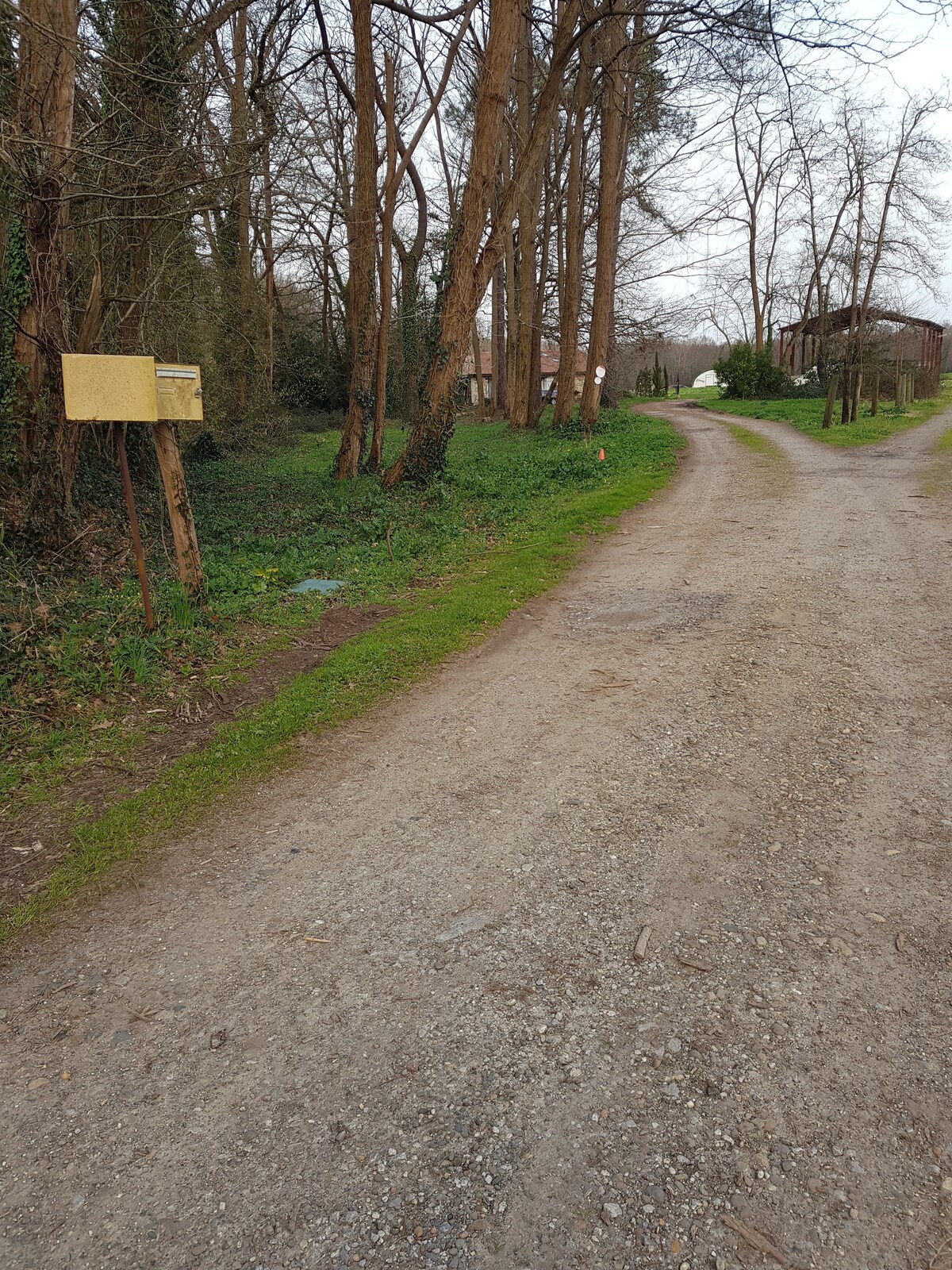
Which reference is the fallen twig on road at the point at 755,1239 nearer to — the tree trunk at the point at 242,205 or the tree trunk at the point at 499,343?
the tree trunk at the point at 242,205

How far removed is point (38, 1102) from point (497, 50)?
13119 mm

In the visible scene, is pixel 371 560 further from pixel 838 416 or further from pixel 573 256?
pixel 838 416

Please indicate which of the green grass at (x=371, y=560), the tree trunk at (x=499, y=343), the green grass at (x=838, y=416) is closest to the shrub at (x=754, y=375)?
the green grass at (x=838, y=416)

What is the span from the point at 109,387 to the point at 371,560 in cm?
403

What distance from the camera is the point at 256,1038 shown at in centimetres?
268

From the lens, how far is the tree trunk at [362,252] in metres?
13.0

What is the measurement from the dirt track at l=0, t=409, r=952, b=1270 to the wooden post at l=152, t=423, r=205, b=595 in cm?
278

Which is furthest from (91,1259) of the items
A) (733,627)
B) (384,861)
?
(733,627)

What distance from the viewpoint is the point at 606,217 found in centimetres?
1833

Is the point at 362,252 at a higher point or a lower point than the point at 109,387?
higher

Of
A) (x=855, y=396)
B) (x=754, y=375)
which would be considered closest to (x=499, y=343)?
(x=754, y=375)

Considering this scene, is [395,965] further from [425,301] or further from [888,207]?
[888,207]

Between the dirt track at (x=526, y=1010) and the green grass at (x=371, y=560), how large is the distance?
35 centimetres

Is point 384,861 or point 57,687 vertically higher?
point 57,687
